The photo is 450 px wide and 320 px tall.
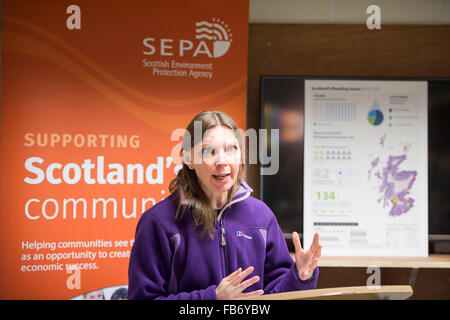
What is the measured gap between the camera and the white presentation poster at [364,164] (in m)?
2.50

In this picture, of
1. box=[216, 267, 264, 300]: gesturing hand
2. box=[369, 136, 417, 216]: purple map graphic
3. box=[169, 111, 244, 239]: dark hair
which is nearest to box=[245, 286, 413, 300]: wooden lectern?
box=[216, 267, 264, 300]: gesturing hand

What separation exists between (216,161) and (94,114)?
1300 mm

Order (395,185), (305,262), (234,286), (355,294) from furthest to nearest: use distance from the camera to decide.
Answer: (395,185) → (305,262) → (234,286) → (355,294)

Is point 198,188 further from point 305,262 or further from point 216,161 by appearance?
point 305,262

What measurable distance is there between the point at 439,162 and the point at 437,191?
19 centimetres

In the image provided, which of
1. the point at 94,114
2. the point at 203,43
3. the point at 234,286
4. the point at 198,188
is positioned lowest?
the point at 234,286

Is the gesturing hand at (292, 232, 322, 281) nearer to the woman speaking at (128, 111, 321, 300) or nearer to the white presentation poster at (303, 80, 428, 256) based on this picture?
the woman speaking at (128, 111, 321, 300)

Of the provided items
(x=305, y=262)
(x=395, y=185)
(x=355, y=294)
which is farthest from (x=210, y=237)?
(x=395, y=185)

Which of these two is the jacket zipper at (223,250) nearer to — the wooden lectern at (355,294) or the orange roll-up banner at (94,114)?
the wooden lectern at (355,294)

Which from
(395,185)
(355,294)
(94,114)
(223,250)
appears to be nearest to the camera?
(355,294)

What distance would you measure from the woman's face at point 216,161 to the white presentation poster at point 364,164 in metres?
1.25

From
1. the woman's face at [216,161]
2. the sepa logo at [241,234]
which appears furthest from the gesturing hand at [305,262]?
the woman's face at [216,161]

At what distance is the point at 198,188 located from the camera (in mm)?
1390

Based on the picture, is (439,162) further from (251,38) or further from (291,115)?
(251,38)
